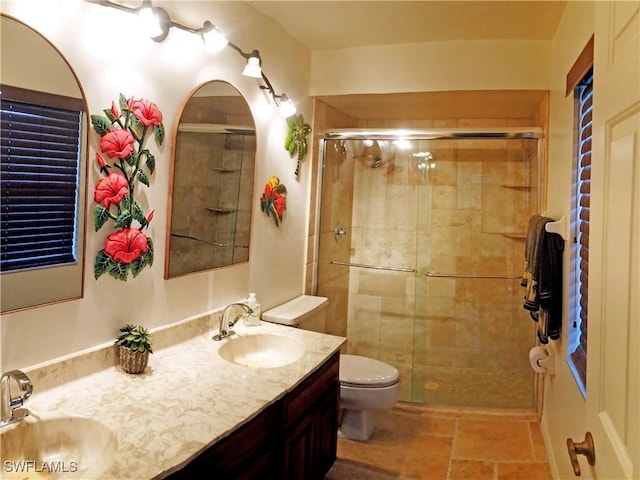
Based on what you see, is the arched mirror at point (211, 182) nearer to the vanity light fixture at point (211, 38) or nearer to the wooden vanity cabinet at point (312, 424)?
the vanity light fixture at point (211, 38)

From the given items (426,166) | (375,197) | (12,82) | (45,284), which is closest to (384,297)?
(375,197)

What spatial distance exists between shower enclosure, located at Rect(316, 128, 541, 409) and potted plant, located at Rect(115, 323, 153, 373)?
5.93 feet

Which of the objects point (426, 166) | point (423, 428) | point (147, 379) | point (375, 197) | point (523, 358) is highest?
point (426, 166)

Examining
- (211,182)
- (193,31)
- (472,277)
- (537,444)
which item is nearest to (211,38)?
(193,31)

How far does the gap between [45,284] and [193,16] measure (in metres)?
1.23

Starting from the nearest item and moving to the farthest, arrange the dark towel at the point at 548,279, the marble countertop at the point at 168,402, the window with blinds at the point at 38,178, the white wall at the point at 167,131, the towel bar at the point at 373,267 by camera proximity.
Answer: the marble countertop at the point at 168,402
the window with blinds at the point at 38,178
the white wall at the point at 167,131
the dark towel at the point at 548,279
the towel bar at the point at 373,267

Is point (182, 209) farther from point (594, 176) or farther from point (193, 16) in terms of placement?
point (594, 176)

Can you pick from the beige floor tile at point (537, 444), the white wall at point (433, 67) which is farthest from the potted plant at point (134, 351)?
the beige floor tile at point (537, 444)

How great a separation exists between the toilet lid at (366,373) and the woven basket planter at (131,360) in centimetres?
131

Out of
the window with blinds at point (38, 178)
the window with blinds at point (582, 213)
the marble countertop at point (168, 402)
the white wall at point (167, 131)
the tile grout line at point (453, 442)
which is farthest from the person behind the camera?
the tile grout line at point (453, 442)

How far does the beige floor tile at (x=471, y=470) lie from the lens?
234 cm

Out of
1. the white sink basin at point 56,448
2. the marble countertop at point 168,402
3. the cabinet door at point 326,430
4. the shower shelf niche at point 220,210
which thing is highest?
the shower shelf niche at point 220,210

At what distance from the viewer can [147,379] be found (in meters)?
1.50

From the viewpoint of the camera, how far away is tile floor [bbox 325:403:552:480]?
237 centimetres
